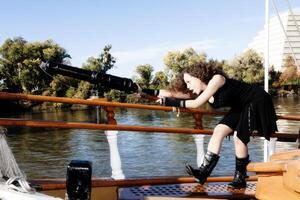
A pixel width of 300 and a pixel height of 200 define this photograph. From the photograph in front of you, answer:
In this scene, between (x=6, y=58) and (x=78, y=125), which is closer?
(x=78, y=125)

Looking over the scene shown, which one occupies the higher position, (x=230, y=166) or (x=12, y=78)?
(x=12, y=78)

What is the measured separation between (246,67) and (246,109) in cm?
8800

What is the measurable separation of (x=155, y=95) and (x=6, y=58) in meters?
74.3

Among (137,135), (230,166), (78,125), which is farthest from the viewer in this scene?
(137,135)

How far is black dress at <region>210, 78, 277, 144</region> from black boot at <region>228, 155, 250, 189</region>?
23 centimetres

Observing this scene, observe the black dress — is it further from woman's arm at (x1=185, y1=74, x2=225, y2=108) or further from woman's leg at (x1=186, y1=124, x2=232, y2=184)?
woman's leg at (x1=186, y1=124, x2=232, y2=184)

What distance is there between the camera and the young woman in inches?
193

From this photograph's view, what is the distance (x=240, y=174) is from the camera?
5039 mm

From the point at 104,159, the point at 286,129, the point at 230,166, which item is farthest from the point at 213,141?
the point at 286,129

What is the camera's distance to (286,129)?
113 feet

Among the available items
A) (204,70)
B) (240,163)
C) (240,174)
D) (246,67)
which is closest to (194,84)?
(204,70)

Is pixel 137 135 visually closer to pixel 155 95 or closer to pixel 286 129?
pixel 286 129

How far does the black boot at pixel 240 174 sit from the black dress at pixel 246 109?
9.2 inches

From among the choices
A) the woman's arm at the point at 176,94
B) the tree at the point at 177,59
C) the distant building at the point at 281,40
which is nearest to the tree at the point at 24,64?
the tree at the point at 177,59
